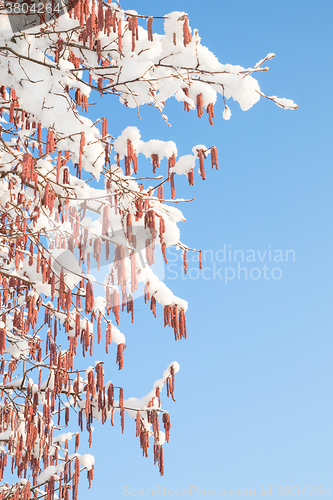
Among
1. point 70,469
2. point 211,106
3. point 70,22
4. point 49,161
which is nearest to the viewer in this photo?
point 211,106

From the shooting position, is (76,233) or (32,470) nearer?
(76,233)

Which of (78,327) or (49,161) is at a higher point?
(49,161)

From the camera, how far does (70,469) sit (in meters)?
5.01

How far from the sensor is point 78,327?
4.36 meters

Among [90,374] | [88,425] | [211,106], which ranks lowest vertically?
[88,425]

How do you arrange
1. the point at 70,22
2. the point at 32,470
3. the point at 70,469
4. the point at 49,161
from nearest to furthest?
the point at 70,22 → the point at 49,161 → the point at 70,469 → the point at 32,470

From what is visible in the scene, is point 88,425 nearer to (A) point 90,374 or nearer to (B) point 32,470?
(A) point 90,374

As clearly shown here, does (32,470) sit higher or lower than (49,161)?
lower

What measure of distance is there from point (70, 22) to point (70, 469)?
4674 mm

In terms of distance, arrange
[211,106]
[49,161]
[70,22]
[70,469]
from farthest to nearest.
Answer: [70,469] → [49,161] → [70,22] → [211,106]

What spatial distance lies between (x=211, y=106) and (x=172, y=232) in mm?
1167

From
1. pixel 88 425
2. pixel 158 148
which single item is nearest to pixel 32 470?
pixel 88 425

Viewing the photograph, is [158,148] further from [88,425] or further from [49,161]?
[88,425]

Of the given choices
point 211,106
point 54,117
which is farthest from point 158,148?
point 54,117
